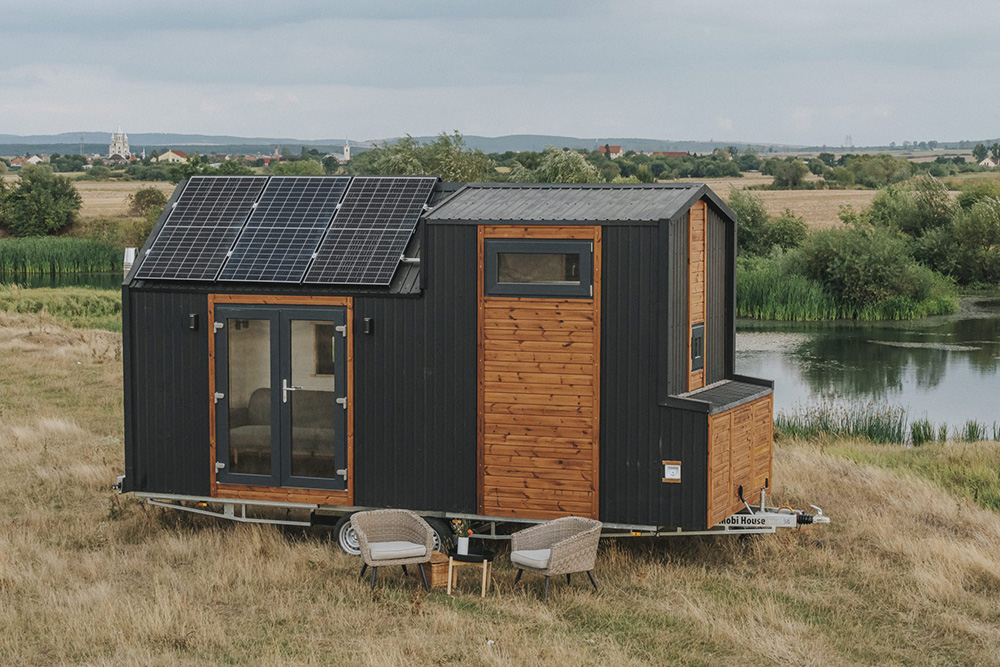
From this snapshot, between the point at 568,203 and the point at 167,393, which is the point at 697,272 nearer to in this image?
the point at 568,203

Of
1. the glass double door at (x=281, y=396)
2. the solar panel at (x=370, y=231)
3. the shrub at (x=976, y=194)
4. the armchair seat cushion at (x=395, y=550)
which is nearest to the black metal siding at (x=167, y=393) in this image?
the glass double door at (x=281, y=396)

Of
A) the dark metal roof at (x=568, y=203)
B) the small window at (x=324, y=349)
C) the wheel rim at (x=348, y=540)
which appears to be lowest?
the wheel rim at (x=348, y=540)

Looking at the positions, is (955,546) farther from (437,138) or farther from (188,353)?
(437,138)

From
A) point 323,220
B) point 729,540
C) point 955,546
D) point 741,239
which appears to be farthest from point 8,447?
point 741,239

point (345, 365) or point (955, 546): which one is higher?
point (345, 365)

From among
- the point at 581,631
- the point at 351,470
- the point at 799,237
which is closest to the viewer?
the point at 581,631

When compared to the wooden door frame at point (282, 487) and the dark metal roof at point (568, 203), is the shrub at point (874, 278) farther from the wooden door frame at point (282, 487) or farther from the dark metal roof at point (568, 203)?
the wooden door frame at point (282, 487)

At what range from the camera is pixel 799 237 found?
42.4 meters

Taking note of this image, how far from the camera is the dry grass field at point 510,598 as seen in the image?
7633 millimetres

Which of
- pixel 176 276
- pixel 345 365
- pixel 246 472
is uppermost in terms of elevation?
pixel 176 276

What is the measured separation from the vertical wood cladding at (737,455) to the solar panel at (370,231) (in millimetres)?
2977

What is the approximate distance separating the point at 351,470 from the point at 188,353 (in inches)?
70.4

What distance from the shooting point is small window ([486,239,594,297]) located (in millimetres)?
9211

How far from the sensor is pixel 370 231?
10.2 m
